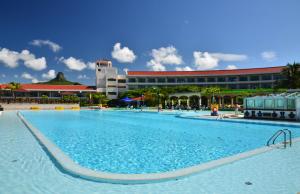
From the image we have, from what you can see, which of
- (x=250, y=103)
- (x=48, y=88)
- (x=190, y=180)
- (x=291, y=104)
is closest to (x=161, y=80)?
(x=48, y=88)

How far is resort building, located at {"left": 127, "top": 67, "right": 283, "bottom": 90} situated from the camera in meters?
64.2

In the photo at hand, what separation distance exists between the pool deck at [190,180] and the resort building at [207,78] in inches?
2399

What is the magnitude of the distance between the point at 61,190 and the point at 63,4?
28.1 meters

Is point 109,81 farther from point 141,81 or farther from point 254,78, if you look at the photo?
point 254,78

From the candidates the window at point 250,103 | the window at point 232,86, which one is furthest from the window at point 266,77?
the window at point 250,103

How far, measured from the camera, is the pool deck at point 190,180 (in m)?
5.00

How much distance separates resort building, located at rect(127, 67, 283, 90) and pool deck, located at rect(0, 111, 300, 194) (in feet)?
200

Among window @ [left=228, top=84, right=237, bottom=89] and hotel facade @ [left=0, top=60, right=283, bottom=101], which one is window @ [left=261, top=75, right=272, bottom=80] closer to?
hotel facade @ [left=0, top=60, right=283, bottom=101]

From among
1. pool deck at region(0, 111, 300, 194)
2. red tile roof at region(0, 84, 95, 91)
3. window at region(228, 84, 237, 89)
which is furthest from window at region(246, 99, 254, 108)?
red tile roof at region(0, 84, 95, 91)

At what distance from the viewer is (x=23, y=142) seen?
10797mm

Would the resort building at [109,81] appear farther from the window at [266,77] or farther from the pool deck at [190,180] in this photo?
the pool deck at [190,180]

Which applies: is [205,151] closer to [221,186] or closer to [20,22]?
[221,186]

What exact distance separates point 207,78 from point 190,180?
67.0m

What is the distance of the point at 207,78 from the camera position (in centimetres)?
7069
